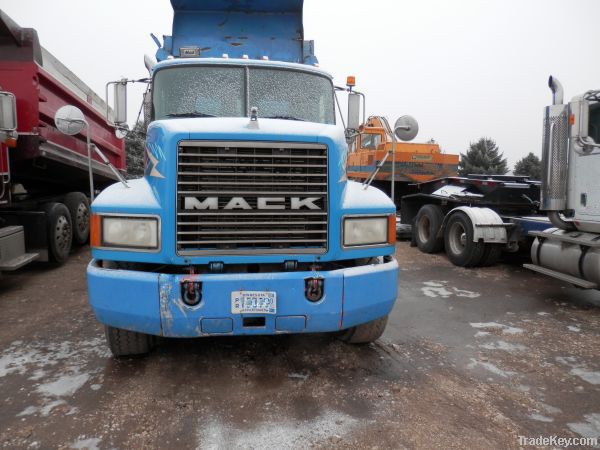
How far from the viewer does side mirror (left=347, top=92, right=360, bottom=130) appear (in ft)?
17.0

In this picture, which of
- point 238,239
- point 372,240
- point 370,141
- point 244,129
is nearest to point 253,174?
point 244,129

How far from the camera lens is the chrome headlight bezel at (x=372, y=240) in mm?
3372

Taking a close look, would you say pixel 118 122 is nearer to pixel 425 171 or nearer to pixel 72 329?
pixel 72 329

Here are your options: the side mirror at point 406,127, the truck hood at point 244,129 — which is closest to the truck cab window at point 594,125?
the side mirror at point 406,127

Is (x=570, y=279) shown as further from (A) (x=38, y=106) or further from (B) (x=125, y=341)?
(A) (x=38, y=106)

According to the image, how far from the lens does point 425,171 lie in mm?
13211

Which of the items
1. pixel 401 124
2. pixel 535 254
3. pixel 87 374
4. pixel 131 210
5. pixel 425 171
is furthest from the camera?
pixel 425 171

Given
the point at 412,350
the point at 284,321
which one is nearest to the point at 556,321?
the point at 412,350

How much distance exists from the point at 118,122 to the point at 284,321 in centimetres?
305

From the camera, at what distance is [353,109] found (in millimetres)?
5191

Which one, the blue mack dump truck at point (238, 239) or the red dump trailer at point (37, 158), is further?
the red dump trailer at point (37, 158)

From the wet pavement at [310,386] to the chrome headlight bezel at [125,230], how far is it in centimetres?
102

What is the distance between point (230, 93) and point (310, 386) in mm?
2777

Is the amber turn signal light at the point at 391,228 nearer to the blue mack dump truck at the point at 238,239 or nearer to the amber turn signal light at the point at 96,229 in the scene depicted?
the blue mack dump truck at the point at 238,239
